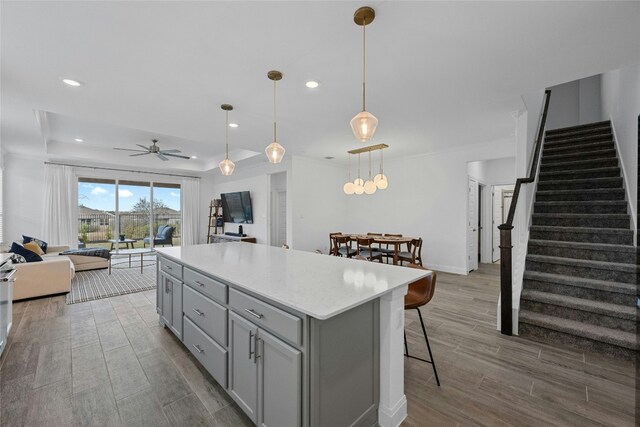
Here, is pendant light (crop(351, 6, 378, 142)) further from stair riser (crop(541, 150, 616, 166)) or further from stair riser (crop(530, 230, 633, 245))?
stair riser (crop(541, 150, 616, 166))

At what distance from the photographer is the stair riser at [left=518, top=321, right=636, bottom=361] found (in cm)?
231

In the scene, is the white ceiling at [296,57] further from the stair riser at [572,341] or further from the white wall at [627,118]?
the stair riser at [572,341]

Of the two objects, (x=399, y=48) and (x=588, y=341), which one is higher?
(x=399, y=48)

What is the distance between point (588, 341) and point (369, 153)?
4.60 meters

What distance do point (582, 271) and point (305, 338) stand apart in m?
3.39

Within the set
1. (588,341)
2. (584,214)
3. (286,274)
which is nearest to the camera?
(286,274)

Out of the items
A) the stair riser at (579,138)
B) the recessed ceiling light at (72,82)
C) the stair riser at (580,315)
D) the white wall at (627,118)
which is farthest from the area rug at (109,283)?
the stair riser at (579,138)

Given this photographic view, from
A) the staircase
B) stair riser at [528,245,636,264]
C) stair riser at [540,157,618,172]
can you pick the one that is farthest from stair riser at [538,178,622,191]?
stair riser at [528,245,636,264]

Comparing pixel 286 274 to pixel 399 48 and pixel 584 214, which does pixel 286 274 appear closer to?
pixel 399 48

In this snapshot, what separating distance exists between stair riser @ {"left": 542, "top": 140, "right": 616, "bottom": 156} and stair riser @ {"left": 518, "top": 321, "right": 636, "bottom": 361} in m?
3.41

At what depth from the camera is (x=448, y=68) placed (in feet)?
8.29

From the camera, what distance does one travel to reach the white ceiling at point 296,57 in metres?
1.83

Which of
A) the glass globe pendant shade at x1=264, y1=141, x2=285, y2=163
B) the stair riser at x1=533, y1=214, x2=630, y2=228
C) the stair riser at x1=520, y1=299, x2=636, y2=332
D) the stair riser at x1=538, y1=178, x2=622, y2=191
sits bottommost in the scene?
the stair riser at x1=520, y1=299, x2=636, y2=332

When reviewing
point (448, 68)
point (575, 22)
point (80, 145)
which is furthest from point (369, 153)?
point (80, 145)
